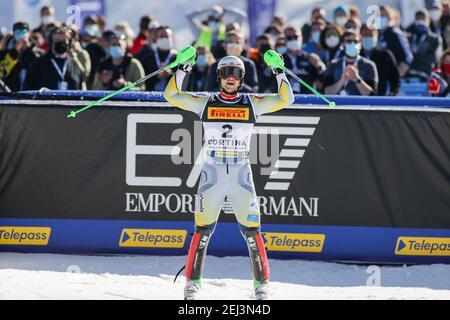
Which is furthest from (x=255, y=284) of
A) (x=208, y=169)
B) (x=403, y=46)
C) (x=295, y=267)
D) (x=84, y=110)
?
(x=403, y=46)

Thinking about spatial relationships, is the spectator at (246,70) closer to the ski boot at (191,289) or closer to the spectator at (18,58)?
the spectator at (18,58)

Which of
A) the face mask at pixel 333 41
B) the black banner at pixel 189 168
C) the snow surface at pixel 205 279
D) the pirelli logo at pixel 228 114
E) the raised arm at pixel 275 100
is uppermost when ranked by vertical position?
the face mask at pixel 333 41

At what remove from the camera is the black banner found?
11078mm

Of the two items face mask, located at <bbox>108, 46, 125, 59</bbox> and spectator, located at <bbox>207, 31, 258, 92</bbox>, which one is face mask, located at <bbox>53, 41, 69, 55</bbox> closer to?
face mask, located at <bbox>108, 46, 125, 59</bbox>

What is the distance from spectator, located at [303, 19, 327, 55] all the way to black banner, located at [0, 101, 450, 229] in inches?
174

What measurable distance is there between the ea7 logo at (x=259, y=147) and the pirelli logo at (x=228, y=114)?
68.2 inches

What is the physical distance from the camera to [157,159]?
11125mm

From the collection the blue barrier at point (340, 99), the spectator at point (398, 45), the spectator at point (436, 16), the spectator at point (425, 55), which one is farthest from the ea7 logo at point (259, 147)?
the spectator at point (436, 16)

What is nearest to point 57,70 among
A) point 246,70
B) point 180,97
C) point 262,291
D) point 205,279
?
point 246,70

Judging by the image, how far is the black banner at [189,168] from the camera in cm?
1108

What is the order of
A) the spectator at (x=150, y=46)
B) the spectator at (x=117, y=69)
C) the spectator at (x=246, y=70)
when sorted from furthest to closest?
the spectator at (x=150, y=46), the spectator at (x=117, y=69), the spectator at (x=246, y=70)

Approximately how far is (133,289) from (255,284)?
1.26m

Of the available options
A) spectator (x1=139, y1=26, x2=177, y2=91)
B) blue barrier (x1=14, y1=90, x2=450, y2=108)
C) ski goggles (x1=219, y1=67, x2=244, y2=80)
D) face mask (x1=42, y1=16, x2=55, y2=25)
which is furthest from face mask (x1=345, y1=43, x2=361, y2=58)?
face mask (x1=42, y1=16, x2=55, y2=25)

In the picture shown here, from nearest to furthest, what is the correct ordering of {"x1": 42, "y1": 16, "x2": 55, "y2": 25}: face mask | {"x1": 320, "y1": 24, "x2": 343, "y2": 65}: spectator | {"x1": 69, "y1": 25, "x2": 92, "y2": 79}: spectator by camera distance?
1. {"x1": 69, "y1": 25, "x2": 92, "y2": 79}: spectator
2. {"x1": 320, "y1": 24, "x2": 343, "y2": 65}: spectator
3. {"x1": 42, "y1": 16, "x2": 55, "y2": 25}: face mask
